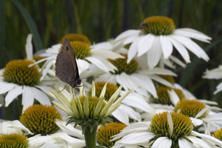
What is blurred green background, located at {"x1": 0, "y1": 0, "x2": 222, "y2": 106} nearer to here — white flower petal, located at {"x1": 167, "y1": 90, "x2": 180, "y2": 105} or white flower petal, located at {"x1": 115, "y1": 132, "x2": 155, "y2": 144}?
white flower petal, located at {"x1": 167, "y1": 90, "x2": 180, "y2": 105}

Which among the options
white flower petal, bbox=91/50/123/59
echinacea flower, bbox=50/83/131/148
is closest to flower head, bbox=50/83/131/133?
echinacea flower, bbox=50/83/131/148

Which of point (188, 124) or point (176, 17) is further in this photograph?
point (176, 17)

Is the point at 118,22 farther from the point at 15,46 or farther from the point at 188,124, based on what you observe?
the point at 188,124

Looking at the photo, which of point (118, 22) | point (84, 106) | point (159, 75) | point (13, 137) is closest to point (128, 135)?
point (84, 106)

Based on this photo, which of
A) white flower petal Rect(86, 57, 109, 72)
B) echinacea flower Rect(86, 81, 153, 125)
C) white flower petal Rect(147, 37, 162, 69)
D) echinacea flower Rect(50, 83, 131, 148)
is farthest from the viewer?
white flower petal Rect(147, 37, 162, 69)

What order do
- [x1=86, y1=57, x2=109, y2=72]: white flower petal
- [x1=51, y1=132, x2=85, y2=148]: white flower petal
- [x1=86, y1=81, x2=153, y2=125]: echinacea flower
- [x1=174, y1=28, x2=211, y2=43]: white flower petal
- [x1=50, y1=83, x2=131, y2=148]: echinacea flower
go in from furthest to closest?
[x1=174, y1=28, x2=211, y2=43]: white flower petal
[x1=86, y1=57, x2=109, y2=72]: white flower petal
[x1=86, y1=81, x2=153, y2=125]: echinacea flower
[x1=51, y1=132, x2=85, y2=148]: white flower petal
[x1=50, y1=83, x2=131, y2=148]: echinacea flower

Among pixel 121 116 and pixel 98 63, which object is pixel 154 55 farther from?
pixel 121 116
